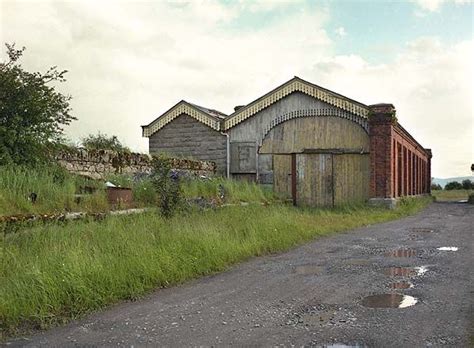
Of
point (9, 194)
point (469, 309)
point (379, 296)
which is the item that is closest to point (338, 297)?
point (379, 296)

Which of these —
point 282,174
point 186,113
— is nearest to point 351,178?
point 282,174

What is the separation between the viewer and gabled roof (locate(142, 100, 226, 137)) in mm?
24203

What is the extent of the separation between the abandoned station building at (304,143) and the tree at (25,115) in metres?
12.1

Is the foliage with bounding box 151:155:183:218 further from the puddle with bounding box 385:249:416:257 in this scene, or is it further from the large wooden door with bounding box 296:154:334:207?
the large wooden door with bounding box 296:154:334:207

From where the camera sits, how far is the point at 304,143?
22266mm

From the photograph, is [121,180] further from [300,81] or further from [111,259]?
[300,81]

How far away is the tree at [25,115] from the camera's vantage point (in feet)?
34.9

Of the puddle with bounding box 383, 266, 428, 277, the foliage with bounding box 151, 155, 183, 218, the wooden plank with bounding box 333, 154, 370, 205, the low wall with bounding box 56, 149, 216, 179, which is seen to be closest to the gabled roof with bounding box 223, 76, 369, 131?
the wooden plank with bounding box 333, 154, 370, 205

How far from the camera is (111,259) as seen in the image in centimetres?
694

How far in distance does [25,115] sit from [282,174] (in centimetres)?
1329

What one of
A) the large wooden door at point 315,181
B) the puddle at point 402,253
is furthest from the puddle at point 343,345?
the large wooden door at point 315,181

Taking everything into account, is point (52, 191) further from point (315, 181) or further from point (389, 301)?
point (315, 181)

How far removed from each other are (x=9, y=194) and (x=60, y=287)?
376 centimetres

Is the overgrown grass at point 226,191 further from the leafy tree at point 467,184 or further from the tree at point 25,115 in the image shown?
the leafy tree at point 467,184
